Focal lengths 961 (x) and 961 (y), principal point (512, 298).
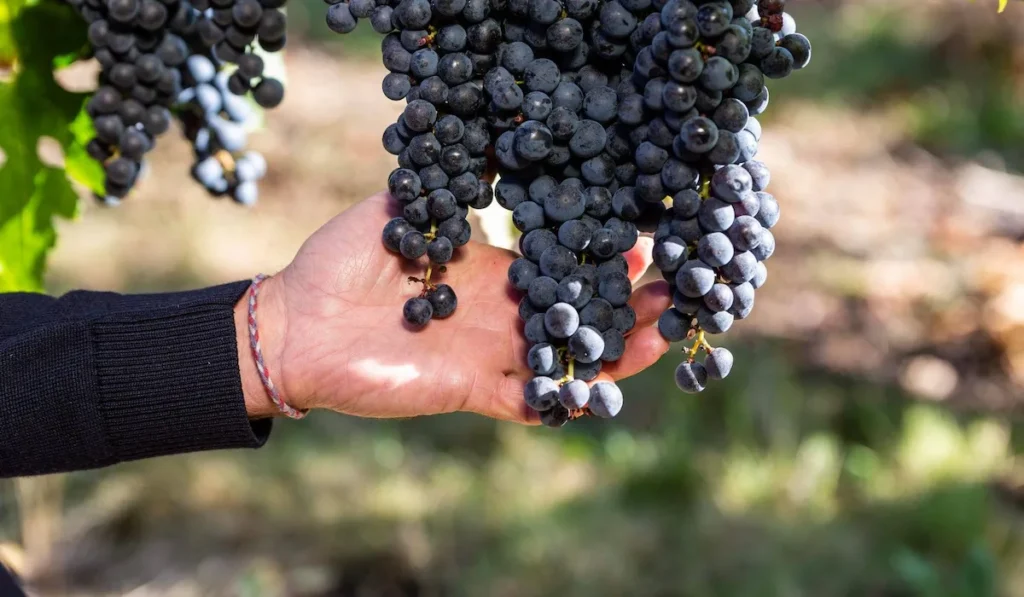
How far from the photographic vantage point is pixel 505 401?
1190 mm

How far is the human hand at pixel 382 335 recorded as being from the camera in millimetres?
1188

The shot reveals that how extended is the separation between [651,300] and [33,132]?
84cm

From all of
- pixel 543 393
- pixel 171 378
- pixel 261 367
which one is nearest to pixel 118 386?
pixel 171 378

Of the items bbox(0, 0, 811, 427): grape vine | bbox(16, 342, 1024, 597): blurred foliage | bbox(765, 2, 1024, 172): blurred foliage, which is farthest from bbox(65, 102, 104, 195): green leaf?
bbox(765, 2, 1024, 172): blurred foliage

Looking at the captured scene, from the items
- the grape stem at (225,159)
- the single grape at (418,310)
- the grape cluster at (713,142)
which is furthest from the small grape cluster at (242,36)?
the grape cluster at (713,142)

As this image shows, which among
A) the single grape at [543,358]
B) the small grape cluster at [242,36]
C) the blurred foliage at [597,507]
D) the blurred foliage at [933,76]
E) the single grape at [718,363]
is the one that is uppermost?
the blurred foliage at [933,76]

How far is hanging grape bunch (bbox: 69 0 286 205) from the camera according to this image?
3.72 ft

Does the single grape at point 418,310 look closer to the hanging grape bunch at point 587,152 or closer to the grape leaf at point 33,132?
the hanging grape bunch at point 587,152

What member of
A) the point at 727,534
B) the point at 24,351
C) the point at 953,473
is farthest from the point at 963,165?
the point at 24,351

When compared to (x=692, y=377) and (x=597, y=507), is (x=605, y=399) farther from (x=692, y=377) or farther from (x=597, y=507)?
(x=597, y=507)

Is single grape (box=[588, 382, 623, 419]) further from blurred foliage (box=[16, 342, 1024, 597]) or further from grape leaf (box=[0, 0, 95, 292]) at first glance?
blurred foliage (box=[16, 342, 1024, 597])

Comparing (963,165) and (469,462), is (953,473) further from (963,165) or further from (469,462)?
(963,165)

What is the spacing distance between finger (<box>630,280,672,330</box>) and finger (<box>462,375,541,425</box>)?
0.59 feet

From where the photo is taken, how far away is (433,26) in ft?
3.07
